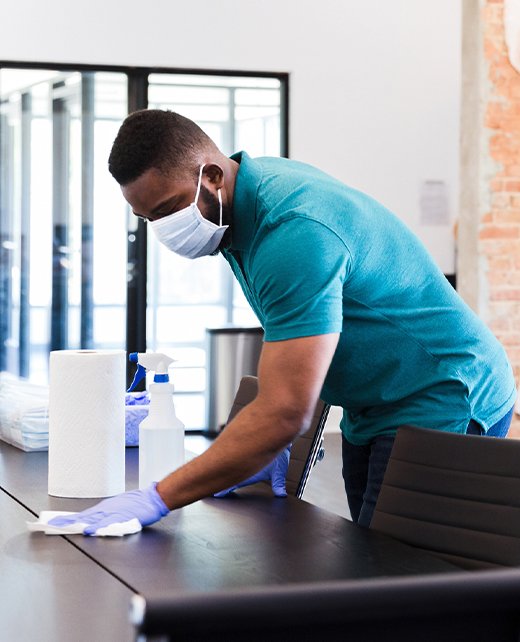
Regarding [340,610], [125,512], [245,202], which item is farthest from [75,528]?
[340,610]

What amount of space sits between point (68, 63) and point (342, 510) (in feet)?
9.93

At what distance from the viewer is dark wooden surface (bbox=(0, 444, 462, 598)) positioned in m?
1.23

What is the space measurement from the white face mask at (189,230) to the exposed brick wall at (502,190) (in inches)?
112

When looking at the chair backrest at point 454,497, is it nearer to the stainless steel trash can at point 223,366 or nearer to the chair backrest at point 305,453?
the chair backrest at point 305,453

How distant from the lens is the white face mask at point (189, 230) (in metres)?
1.62

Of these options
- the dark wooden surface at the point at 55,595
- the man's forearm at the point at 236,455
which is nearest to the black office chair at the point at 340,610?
the dark wooden surface at the point at 55,595

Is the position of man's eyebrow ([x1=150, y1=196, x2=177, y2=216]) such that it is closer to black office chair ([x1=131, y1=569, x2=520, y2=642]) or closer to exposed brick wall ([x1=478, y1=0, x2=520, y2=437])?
black office chair ([x1=131, y1=569, x2=520, y2=642])

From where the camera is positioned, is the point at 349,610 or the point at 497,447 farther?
the point at 497,447

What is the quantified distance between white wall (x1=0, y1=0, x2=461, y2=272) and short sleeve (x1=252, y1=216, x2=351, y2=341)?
4.64 m

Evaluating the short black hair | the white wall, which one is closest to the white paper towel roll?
the short black hair

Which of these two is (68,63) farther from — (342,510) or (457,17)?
(342,510)

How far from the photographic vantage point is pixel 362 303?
1688mm

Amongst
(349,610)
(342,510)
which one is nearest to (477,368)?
(349,610)

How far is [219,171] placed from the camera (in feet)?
5.36
